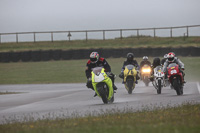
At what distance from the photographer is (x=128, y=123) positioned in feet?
33.8

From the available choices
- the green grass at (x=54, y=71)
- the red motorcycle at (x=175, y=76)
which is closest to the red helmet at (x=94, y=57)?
the red motorcycle at (x=175, y=76)

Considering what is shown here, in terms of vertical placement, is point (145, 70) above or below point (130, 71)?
below

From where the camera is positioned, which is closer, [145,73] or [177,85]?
[177,85]

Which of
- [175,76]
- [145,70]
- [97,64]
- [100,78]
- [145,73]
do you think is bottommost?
[145,73]

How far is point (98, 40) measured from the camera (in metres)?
58.2

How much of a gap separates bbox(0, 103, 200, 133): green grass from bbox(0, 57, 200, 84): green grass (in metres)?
22.2

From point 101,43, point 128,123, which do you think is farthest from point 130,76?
point 101,43

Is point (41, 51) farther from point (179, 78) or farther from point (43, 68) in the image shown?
point (179, 78)

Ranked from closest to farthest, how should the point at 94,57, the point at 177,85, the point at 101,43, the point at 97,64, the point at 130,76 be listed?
the point at 94,57
the point at 97,64
the point at 177,85
the point at 130,76
the point at 101,43

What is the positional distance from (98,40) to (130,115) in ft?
152

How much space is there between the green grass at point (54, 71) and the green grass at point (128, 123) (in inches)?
872

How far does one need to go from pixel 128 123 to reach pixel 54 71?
32.0 m

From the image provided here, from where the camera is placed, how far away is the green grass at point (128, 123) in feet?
29.6

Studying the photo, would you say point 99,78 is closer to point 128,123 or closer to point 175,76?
point 175,76
